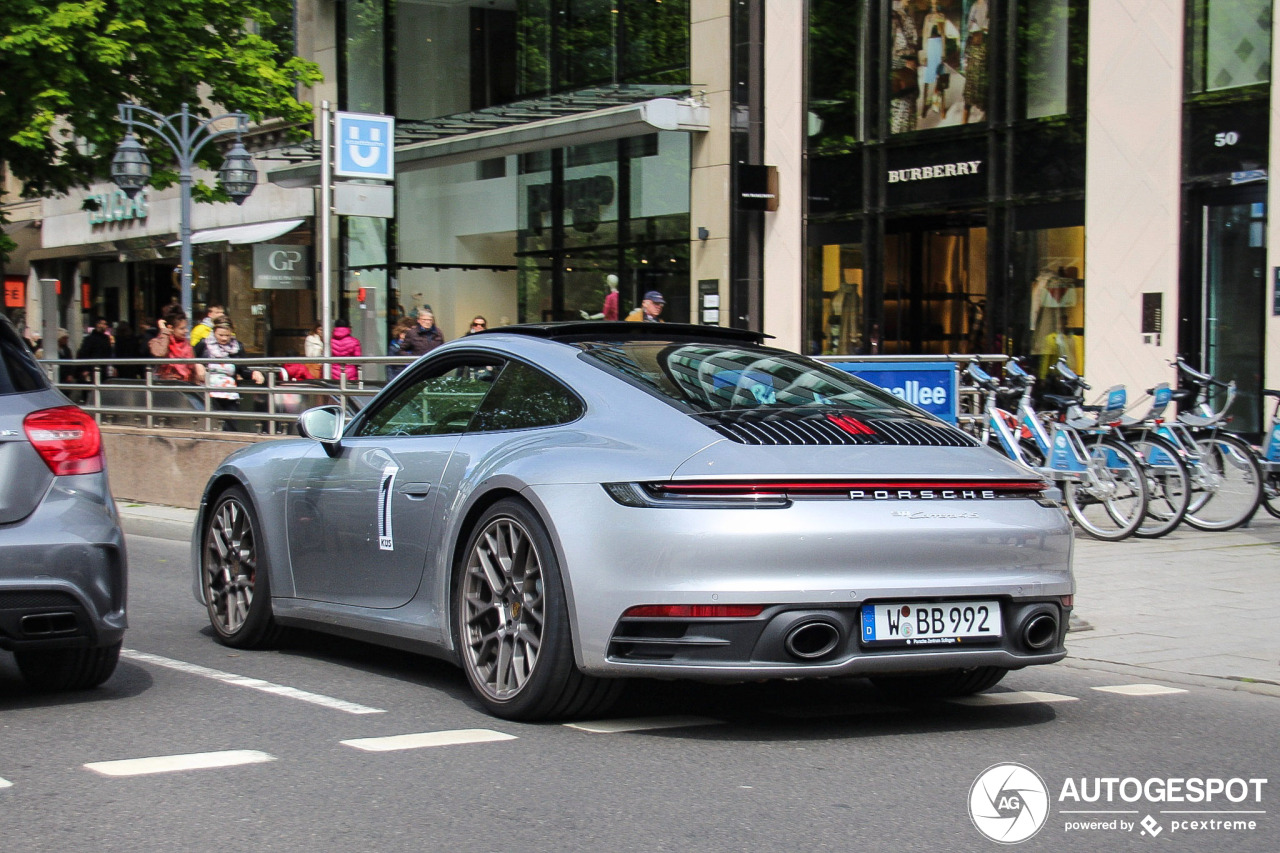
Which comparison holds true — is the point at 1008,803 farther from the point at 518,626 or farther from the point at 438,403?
the point at 438,403

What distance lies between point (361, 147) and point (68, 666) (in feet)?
35.5

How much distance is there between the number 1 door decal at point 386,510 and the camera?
6.20m

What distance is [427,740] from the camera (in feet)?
17.1

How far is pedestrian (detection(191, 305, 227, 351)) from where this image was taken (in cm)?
1881

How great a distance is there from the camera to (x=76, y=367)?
1883cm

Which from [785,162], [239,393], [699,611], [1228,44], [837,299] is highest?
[1228,44]

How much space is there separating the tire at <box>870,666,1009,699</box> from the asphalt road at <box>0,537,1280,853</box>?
60 millimetres

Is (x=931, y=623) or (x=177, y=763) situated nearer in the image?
(x=177, y=763)

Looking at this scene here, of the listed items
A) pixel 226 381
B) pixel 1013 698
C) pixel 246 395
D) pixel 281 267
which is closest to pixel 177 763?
pixel 1013 698

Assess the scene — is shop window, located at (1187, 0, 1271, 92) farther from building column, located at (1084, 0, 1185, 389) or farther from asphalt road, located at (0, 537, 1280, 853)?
asphalt road, located at (0, 537, 1280, 853)

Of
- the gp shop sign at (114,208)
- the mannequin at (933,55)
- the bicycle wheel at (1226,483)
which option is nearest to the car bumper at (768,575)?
the bicycle wheel at (1226,483)

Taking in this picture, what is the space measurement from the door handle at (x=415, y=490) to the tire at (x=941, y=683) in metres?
1.83

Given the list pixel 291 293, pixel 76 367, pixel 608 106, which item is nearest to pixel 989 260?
pixel 608 106

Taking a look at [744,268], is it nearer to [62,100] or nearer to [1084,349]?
[1084,349]
